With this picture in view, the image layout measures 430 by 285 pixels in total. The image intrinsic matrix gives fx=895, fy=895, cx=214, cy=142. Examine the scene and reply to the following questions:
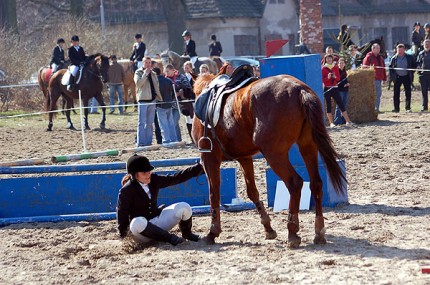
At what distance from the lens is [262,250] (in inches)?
328

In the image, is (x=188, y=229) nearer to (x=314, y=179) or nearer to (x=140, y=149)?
(x=314, y=179)

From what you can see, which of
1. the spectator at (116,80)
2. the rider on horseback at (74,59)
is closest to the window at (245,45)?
the spectator at (116,80)

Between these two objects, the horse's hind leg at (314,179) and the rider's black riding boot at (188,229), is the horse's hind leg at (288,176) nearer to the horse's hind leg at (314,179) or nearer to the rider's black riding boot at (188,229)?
the horse's hind leg at (314,179)

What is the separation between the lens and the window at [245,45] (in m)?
52.1

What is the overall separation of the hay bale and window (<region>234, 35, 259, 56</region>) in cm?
3012

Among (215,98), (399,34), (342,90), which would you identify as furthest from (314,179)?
(399,34)

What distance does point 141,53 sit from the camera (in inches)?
1218

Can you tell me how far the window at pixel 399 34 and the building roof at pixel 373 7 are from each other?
3.99 feet

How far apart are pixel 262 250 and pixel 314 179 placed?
0.89 meters

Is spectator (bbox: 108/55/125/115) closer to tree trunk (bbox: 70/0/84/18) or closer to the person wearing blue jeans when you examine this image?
the person wearing blue jeans

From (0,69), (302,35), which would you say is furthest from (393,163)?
(0,69)

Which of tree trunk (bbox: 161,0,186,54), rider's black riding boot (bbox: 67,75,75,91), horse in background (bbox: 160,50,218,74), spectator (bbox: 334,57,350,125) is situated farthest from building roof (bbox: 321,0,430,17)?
spectator (bbox: 334,57,350,125)

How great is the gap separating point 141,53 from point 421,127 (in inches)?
560

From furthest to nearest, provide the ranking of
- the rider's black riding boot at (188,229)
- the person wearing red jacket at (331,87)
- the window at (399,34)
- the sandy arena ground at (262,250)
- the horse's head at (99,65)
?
the window at (399,34)
the horse's head at (99,65)
the person wearing red jacket at (331,87)
the rider's black riding boot at (188,229)
the sandy arena ground at (262,250)
